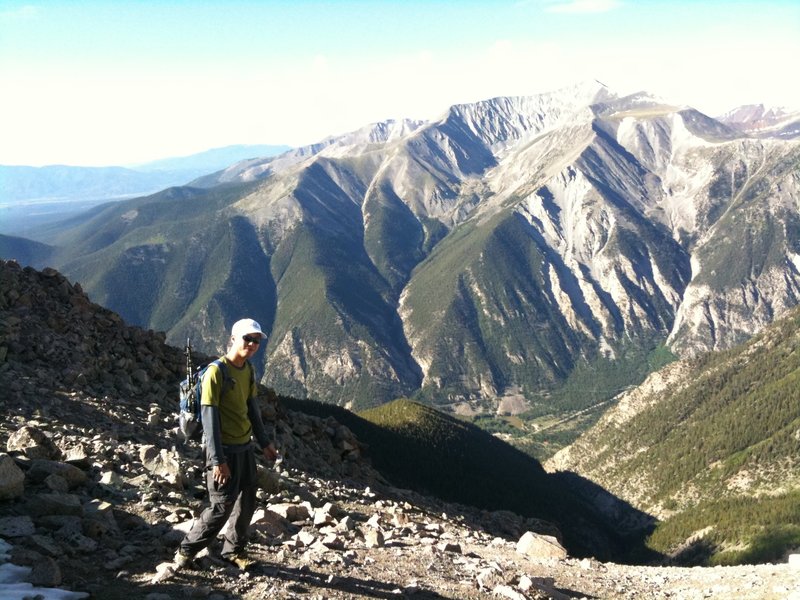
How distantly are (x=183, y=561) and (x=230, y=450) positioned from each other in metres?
2.78

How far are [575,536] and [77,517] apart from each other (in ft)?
394

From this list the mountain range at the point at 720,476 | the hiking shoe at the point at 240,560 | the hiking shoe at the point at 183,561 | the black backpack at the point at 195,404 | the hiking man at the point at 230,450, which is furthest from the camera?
the mountain range at the point at 720,476

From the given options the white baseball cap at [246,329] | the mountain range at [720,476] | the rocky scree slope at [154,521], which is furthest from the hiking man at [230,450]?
the mountain range at [720,476]

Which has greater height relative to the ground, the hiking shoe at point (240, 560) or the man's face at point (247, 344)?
the man's face at point (247, 344)

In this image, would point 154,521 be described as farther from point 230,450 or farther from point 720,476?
point 720,476

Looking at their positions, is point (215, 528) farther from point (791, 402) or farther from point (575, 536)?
point (791, 402)

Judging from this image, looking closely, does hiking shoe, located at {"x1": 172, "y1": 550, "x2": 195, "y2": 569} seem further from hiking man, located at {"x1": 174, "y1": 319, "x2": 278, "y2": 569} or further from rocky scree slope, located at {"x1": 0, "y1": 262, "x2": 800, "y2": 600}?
rocky scree slope, located at {"x1": 0, "y1": 262, "x2": 800, "y2": 600}

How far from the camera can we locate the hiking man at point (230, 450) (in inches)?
534

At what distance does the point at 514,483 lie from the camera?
131375 mm

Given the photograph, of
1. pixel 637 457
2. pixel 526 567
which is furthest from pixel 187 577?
pixel 637 457

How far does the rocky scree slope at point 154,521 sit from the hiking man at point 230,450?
683mm

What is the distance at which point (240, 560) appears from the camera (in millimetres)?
14578

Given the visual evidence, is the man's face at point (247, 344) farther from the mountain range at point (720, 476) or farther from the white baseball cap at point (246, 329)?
the mountain range at point (720, 476)

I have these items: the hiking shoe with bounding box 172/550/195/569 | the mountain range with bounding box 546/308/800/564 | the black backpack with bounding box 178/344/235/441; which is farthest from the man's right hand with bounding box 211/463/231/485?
the mountain range with bounding box 546/308/800/564
